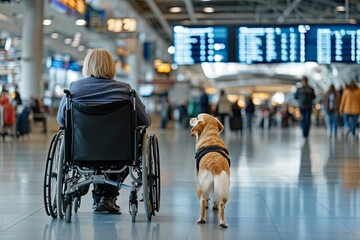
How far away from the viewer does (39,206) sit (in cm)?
712

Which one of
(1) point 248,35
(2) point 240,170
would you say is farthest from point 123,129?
(1) point 248,35

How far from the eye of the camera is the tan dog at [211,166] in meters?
5.86

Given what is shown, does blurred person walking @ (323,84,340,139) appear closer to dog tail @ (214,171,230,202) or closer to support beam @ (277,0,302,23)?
support beam @ (277,0,302,23)

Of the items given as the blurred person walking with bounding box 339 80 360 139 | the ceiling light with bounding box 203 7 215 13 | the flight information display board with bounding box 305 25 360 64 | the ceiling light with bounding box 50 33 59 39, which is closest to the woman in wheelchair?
the flight information display board with bounding box 305 25 360 64

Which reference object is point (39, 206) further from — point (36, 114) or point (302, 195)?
point (36, 114)

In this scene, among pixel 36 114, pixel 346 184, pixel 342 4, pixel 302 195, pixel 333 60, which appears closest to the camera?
pixel 302 195

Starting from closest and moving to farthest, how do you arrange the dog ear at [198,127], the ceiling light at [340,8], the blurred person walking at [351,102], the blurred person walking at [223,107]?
the dog ear at [198,127]
the blurred person walking at [351,102]
the blurred person walking at [223,107]
the ceiling light at [340,8]

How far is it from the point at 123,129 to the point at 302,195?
9.00 feet

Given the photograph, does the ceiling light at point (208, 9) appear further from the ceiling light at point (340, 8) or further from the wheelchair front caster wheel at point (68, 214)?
the wheelchair front caster wheel at point (68, 214)

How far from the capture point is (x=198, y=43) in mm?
20828

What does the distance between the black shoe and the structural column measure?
19.2 m

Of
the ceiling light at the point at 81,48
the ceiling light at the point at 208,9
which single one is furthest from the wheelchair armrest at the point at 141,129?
the ceiling light at the point at 81,48

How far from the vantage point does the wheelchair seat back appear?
6.10m

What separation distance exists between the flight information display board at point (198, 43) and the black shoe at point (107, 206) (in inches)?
565
